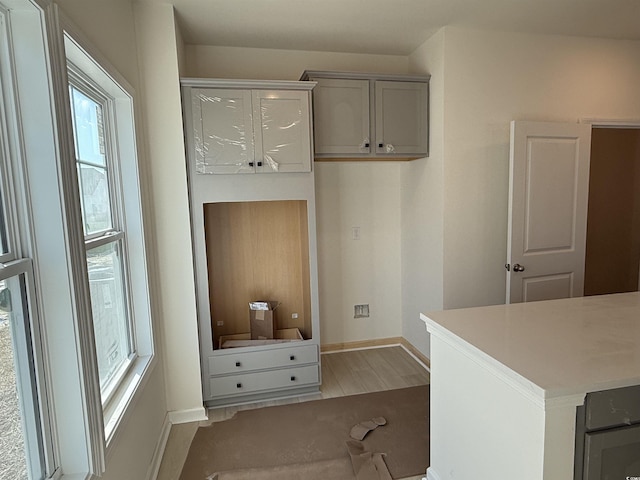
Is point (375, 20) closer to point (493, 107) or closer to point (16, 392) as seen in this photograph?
point (493, 107)

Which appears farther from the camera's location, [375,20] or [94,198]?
[375,20]

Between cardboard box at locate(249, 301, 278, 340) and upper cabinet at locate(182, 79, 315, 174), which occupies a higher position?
upper cabinet at locate(182, 79, 315, 174)

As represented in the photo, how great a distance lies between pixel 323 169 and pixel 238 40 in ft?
4.04

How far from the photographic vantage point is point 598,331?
1.49 metres

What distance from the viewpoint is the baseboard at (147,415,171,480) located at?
6.44 feet

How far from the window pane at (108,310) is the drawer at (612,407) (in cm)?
186

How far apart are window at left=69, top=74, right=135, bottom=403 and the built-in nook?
107 centimetres

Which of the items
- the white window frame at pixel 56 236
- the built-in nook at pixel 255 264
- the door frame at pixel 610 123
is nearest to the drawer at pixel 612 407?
the white window frame at pixel 56 236

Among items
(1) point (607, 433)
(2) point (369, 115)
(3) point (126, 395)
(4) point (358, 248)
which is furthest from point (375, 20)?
(3) point (126, 395)

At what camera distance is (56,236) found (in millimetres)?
1176

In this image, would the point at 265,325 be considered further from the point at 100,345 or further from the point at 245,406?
the point at 100,345

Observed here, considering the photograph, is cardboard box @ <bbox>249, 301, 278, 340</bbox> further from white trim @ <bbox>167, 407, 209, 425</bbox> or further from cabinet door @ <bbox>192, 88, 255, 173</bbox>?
cabinet door @ <bbox>192, 88, 255, 173</bbox>

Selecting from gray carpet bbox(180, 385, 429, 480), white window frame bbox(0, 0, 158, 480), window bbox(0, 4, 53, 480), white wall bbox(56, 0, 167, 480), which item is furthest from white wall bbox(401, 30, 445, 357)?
window bbox(0, 4, 53, 480)

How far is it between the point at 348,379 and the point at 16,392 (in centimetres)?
238
